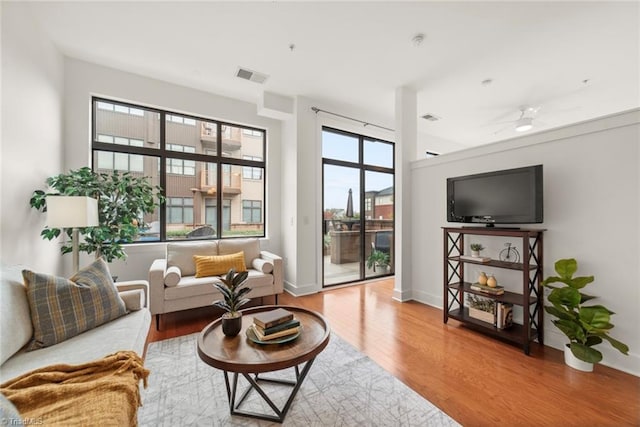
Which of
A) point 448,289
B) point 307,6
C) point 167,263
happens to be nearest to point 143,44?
point 307,6

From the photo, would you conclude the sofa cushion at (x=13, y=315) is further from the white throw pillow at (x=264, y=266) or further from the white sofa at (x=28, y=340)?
the white throw pillow at (x=264, y=266)

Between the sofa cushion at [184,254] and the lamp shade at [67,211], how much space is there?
112 cm

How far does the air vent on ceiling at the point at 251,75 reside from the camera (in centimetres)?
332

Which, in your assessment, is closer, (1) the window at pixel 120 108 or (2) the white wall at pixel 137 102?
(2) the white wall at pixel 137 102

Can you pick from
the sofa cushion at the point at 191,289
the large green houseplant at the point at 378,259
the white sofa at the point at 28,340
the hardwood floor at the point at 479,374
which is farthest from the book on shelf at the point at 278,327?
the large green houseplant at the point at 378,259

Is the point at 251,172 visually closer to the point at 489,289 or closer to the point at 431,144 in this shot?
the point at 489,289

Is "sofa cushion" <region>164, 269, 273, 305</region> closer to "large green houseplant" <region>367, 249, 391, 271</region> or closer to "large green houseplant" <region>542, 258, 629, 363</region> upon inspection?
"large green houseplant" <region>367, 249, 391, 271</region>

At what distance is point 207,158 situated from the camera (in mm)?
3938

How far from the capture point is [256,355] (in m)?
1.45

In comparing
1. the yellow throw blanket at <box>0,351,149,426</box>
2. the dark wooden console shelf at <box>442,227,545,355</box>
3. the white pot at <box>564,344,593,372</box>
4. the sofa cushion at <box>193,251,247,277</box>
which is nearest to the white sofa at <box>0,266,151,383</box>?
→ the yellow throw blanket at <box>0,351,149,426</box>

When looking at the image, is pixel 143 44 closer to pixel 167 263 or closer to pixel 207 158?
pixel 207 158

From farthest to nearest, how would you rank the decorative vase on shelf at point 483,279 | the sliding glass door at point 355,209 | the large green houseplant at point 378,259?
the large green houseplant at point 378,259
the sliding glass door at point 355,209
the decorative vase on shelf at point 483,279

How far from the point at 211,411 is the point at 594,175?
134 inches

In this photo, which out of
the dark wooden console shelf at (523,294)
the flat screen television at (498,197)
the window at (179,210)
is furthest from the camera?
the window at (179,210)
